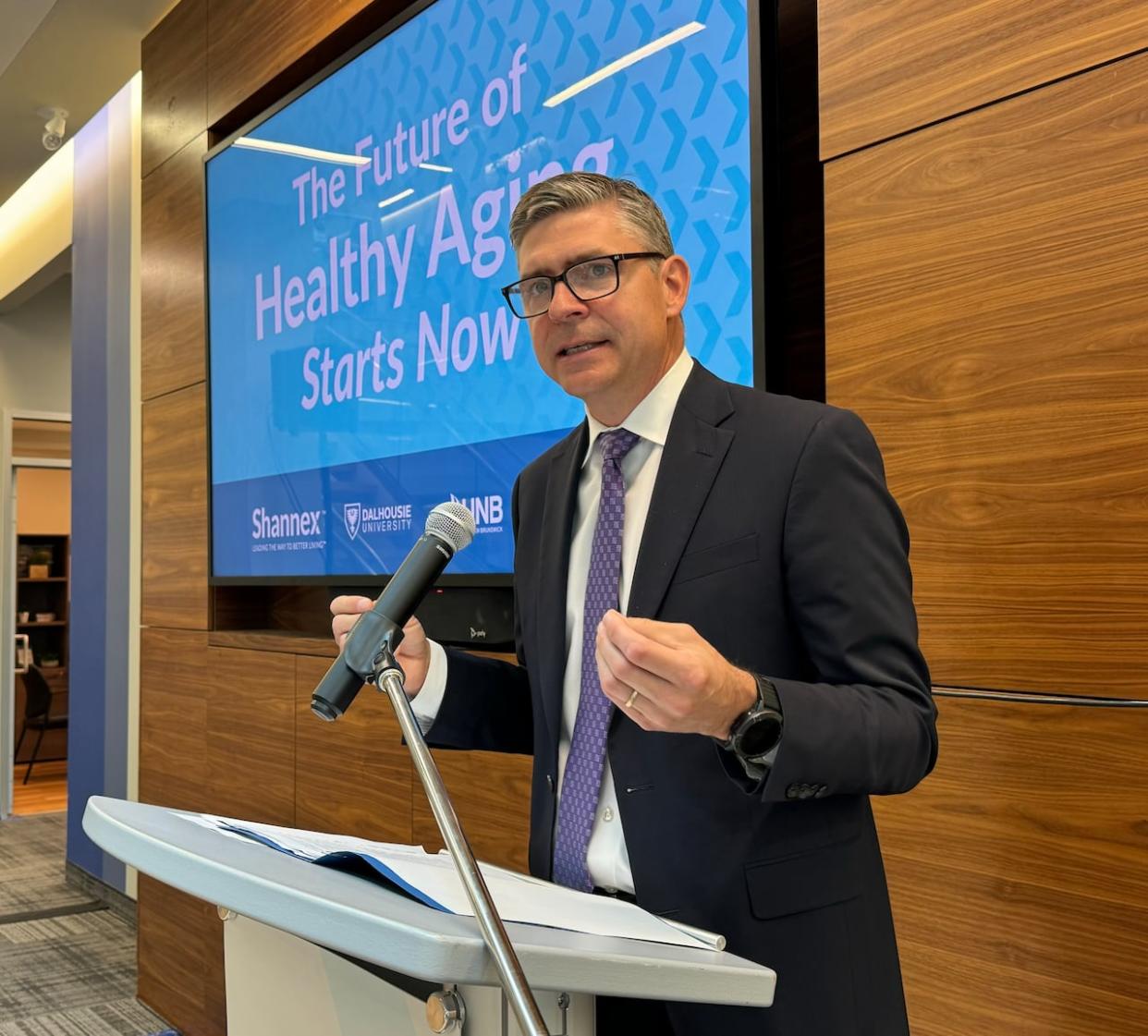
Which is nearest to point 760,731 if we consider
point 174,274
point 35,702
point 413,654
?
point 413,654

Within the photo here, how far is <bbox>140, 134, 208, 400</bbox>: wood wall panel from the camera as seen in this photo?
12.2 feet

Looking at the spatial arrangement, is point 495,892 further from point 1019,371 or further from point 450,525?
point 1019,371

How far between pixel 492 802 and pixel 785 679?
1426 millimetres

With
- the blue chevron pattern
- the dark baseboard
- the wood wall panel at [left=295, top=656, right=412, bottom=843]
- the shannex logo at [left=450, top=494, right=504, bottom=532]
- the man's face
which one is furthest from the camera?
the dark baseboard

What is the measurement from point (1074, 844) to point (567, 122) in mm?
1613

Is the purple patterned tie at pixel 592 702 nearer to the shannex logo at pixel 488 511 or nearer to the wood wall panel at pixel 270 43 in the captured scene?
the shannex logo at pixel 488 511

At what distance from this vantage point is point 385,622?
93cm

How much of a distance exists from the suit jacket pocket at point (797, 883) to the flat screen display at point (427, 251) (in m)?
0.94

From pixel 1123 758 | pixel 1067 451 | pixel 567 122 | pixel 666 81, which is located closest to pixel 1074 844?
pixel 1123 758

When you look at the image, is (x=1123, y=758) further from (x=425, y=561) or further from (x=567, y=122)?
(x=567, y=122)

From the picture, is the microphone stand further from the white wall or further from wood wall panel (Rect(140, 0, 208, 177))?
the white wall

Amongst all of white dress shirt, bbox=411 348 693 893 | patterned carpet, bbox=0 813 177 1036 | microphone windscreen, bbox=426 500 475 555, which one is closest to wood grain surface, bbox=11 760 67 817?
patterned carpet, bbox=0 813 177 1036

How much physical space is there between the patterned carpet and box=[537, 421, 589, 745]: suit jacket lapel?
3.07 m

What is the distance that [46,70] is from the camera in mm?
4418
